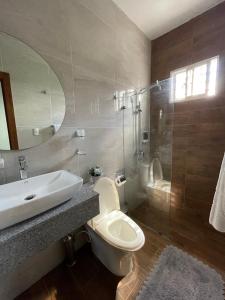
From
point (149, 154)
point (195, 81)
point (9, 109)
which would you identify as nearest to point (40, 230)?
point (9, 109)

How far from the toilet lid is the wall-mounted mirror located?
0.70 metres

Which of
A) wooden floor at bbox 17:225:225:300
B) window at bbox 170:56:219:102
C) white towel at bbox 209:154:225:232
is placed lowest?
wooden floor at bbox 17:225:225:300

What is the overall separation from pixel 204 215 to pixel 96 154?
5.32 feet

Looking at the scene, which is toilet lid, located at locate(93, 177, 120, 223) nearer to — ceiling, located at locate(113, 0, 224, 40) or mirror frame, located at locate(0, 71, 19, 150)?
mirror frame, located at locate(0, 71, 19, 150)

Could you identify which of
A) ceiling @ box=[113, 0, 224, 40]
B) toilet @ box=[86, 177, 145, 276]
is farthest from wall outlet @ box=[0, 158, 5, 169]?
ceiling @ box=[113, 0, 224, 40]

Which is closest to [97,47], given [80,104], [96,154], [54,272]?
[80,104]

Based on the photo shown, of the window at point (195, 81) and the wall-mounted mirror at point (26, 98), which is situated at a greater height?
the window at point (195, 81)

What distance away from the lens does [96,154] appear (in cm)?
157

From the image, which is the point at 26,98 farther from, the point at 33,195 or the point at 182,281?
the point at 182,281

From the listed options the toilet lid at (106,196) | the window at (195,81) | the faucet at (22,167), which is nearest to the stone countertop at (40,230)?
the faucet at (22,167)

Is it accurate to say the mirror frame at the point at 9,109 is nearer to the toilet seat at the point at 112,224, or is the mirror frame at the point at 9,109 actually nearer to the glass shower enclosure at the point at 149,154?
the toilet seat at the point at 112,224

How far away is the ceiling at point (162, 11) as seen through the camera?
4.91 feet

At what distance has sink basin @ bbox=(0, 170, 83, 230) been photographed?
0.67 metres

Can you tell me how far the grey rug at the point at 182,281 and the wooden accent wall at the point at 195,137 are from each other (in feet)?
0.72
